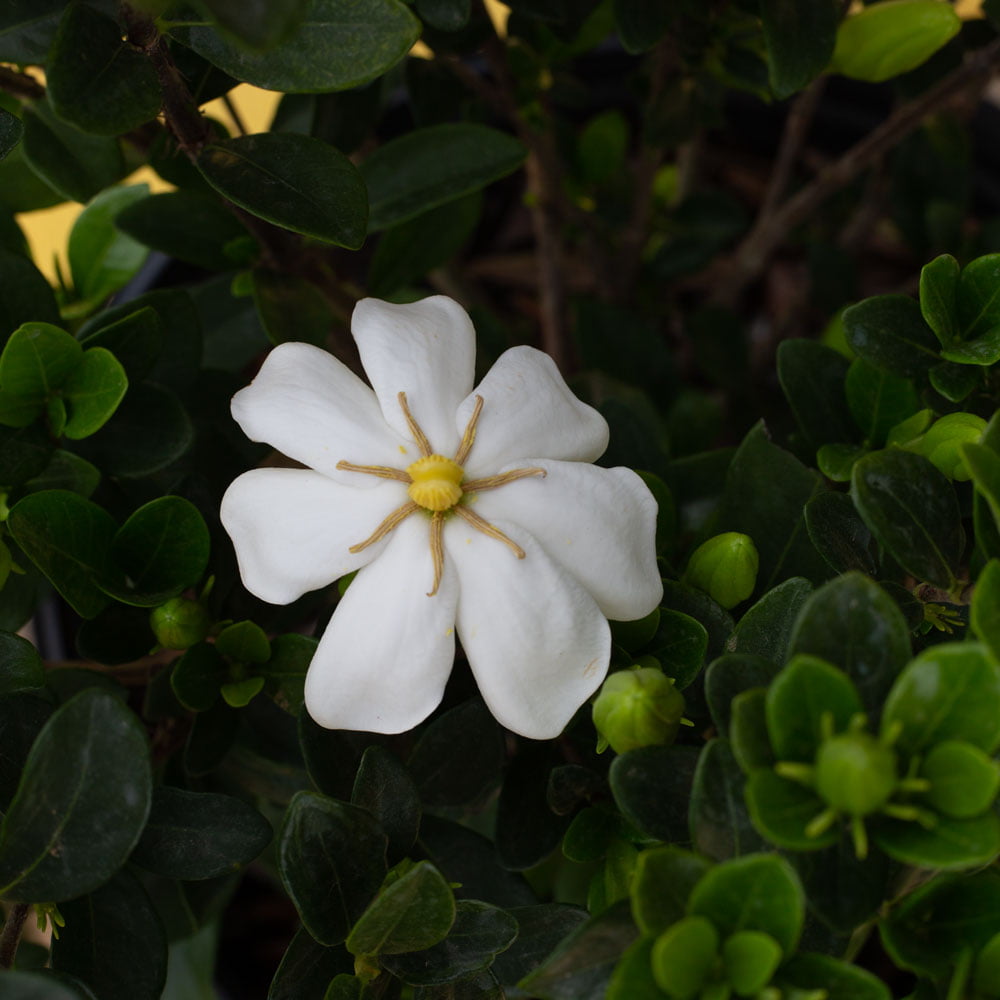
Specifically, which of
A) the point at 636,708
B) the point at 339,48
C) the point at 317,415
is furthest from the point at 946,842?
the point at 339,48

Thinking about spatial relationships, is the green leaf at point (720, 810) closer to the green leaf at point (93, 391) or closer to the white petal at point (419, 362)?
the white petal at point (419, 362)

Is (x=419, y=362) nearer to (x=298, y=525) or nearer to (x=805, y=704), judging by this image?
(x=298, y=525)

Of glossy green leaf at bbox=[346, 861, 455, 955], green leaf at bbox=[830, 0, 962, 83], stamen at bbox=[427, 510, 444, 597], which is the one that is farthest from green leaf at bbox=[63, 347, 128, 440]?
green leaf at bbox=[830, 0, 962, 83]

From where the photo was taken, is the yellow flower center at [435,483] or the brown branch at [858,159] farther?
the brown branch at [858,159]

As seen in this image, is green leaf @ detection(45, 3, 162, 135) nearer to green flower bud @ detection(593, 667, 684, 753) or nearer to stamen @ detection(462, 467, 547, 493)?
stamen @ detection(462, 467, 547, 493)

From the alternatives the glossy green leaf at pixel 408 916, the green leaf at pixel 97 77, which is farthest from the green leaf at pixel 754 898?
the green leaf at pixel 97 77

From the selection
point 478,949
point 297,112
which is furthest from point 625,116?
point 478,949

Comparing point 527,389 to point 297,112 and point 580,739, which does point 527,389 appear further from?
point 297,112
